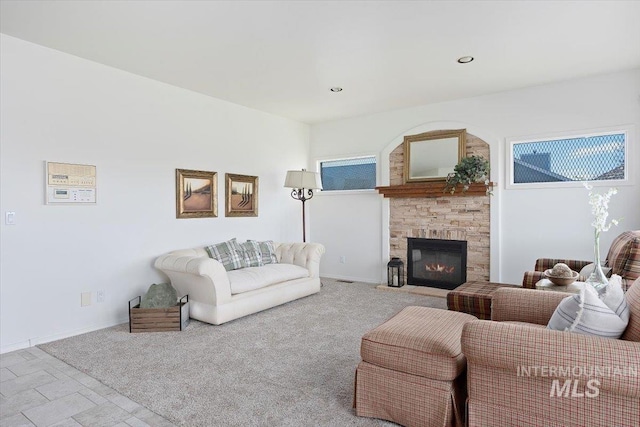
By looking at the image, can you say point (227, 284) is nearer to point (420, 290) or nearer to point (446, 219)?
point (420, 290)

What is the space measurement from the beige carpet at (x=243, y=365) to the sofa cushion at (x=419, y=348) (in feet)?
1.27

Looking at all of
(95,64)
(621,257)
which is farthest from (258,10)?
(621,257)

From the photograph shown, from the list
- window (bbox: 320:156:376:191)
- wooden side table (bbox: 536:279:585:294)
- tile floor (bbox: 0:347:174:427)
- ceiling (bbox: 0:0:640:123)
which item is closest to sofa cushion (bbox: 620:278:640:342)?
wooden side table (bbox: 536:279:585:294)

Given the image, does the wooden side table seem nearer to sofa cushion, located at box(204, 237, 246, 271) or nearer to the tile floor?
the tile floor

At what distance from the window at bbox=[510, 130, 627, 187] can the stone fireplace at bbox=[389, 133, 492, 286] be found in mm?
453

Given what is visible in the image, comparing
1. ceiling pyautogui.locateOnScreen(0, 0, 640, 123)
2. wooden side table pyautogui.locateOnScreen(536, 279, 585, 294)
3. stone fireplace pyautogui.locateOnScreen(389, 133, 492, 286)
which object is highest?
ceiling pyautogui.locateOnScreen(0, 0, 640, 123)

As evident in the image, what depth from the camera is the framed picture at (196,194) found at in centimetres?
450

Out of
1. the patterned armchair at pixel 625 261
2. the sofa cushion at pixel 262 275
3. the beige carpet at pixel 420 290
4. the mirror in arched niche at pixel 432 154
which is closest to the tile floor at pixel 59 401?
the sofa cushion at pixel 262 275

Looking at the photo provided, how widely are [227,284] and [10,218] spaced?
6.43 feet

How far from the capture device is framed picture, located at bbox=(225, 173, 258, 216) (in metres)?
5.15

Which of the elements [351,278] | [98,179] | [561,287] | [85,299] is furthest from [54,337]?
[561,287]

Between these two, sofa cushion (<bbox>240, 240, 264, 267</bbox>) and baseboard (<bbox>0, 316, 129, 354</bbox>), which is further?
sofa cushion (<bbox>240, 240, 264, 267</bbox>)

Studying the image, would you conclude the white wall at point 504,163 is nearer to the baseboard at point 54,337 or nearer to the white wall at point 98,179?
the white wall at point 98,179

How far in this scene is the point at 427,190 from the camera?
5223 millimetres
